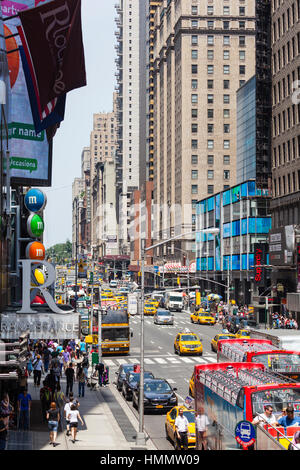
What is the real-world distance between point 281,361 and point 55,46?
42.0 ft

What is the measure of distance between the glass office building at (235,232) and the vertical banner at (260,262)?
16.6 feet

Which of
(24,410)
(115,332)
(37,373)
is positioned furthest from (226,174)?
(24,410)

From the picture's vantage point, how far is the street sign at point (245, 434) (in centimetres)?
1631

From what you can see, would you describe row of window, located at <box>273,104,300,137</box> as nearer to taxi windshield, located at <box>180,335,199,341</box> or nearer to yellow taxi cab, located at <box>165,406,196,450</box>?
taxi windshield, located at <box>180,335,199,341</box>

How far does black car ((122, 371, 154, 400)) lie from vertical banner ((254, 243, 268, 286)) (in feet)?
156

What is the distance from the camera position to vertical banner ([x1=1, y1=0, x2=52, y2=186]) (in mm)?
32375

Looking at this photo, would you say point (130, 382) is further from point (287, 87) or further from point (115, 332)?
point (287, 87)

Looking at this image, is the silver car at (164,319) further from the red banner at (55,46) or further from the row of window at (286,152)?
the red banner at (55,46)

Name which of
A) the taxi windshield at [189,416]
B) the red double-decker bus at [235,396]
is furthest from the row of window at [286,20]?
the red double-decker bus at [235,396]

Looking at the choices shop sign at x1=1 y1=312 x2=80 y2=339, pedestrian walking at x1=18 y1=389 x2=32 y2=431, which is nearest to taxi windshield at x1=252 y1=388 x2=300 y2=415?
shop sign at x1=1 y1=312 x2=80 y2=339

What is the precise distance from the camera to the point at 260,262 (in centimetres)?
8475

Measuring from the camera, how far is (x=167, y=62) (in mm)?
157000

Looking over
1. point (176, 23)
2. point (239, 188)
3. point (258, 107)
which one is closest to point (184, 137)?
point (176, 23)

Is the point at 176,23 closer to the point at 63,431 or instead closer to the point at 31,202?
the point at 31,202
